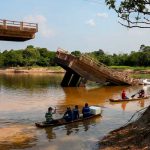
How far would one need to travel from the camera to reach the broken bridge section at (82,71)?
50812mm

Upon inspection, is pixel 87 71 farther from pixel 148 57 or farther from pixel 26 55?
pixel 26 55

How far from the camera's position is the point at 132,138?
56.3ft

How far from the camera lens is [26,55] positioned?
5404 inches

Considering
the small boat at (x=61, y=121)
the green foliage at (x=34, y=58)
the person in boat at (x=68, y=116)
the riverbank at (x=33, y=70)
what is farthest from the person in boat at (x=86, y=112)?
the green foliage at (x=34, y=58)

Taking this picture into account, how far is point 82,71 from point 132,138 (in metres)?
34.7

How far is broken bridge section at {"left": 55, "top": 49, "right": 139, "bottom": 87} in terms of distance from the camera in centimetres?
5081

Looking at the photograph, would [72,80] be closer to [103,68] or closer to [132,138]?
[103,68]

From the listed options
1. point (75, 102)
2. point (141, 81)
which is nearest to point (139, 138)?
point (75, 102)

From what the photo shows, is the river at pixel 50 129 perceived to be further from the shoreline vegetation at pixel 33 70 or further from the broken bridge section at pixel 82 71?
the shoreline vegetation at pixel 33 70

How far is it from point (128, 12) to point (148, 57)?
296ft

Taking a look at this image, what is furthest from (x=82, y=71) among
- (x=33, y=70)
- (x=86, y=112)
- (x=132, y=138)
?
(x=33, y=70)

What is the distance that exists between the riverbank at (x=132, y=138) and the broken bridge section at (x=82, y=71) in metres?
31.0

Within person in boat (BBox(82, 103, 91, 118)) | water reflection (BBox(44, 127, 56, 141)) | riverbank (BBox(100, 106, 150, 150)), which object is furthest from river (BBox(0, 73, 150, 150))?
riverbank (BBox(100, 106, 150, 150))

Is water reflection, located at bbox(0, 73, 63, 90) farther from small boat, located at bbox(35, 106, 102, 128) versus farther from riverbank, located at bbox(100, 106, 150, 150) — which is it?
riverbank, located at bbox(100, 106, 150, 150)
